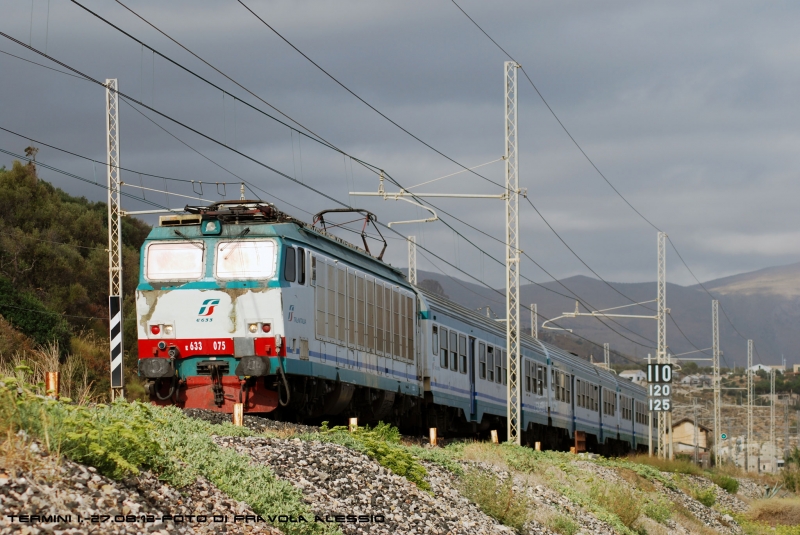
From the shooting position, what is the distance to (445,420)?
28219 millimetres

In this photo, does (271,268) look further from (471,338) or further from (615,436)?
(615,436)

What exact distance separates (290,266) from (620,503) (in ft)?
24.6

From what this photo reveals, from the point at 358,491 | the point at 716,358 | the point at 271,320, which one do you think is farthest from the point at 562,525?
the point at 716,358

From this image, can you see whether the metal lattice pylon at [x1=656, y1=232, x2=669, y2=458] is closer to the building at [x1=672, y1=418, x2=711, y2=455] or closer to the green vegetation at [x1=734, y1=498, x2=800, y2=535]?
the green vegetation at [x1=734, y1=498, x2=800, y2=535]

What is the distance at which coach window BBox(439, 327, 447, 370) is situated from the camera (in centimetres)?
2717

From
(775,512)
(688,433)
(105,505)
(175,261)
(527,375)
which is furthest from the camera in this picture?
(688,433)

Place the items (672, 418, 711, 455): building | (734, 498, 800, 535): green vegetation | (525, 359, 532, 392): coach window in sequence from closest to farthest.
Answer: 1. (734, 498, 800, 535): green vegetation
2. (525, 359, 532, 392): coach window
3. (672, 418, 711, 455): building

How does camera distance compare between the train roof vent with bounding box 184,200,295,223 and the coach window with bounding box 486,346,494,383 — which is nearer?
the train roof vent with bounding box 184,200,295,223

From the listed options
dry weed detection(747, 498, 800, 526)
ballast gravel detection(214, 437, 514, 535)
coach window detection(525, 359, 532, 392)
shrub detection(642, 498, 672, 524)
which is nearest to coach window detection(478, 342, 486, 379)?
coach window detection(525, 359, 532, 392)

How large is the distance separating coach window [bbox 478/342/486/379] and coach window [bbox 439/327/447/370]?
11.0 feet

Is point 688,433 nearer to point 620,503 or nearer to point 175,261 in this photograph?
point 620,503

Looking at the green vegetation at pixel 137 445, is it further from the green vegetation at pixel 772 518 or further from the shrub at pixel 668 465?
the shrub at pixel 668 465

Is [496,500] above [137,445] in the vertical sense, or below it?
below

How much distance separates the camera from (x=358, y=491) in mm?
11539
